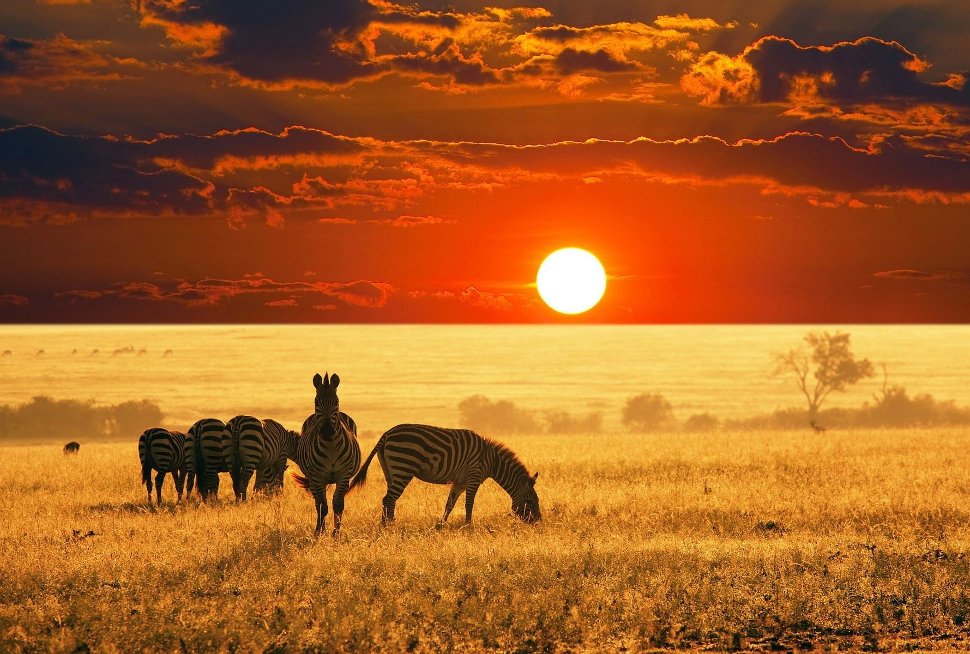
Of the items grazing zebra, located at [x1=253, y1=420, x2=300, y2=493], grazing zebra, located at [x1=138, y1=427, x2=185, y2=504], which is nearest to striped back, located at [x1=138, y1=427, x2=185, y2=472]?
grazing zebra, located at [x1=138, y1=427, x2=185, y2=504]

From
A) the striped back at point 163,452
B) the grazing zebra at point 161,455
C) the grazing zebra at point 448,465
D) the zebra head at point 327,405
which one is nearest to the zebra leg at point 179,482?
the grazing zebra at point 161,455

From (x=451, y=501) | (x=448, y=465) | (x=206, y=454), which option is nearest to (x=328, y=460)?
(x=448, y=465)

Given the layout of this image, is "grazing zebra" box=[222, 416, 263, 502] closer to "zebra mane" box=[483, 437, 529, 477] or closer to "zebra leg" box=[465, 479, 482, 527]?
"zebra leg" box=[465, 479, 482, 527]

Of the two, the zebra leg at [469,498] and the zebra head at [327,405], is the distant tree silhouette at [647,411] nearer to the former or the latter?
the zebra leg at [469,498]

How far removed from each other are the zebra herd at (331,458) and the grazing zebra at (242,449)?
2 cm

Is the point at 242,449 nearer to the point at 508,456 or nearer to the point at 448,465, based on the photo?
the point at 448,465

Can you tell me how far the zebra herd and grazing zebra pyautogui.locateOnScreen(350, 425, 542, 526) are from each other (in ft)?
0.06

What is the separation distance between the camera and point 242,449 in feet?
78.8

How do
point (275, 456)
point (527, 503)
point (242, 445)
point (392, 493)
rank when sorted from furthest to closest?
point (275, 456)
point (242, 445)
point (527, 503)
point (392, 493)

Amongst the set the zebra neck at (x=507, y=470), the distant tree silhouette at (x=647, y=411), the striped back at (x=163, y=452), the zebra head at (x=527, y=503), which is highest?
the striped back at (x=163, y=452)

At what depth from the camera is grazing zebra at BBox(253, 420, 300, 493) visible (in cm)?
2491

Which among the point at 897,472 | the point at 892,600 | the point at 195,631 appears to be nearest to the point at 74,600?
the point at 195,631

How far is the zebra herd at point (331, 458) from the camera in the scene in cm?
1856

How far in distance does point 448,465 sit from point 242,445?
617 cm
